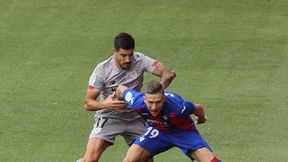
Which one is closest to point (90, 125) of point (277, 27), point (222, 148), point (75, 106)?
point (75, 106)

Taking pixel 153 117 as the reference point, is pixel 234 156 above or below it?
below

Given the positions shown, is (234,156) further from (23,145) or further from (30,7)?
(30,7)

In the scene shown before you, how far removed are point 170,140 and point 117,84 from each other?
3.30ft

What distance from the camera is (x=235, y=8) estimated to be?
20.1 m

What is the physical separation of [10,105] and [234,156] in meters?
4.00

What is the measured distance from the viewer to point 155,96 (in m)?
11.7

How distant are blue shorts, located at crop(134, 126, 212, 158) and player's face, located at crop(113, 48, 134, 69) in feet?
2.76

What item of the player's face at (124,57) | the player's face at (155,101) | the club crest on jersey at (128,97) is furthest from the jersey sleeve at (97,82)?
the player's face at (155,101)

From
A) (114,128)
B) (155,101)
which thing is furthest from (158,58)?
(155,101)

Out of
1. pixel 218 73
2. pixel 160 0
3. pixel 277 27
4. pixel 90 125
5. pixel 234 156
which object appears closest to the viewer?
pixel 234 156

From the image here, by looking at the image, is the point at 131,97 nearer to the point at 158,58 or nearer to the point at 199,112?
the point at 199,112

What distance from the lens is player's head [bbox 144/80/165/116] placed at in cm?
1171

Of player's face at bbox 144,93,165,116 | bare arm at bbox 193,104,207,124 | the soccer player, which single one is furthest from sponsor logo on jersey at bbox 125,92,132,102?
bare arm at bbox 193,104,207,124

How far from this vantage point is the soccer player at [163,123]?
38.8 ft
